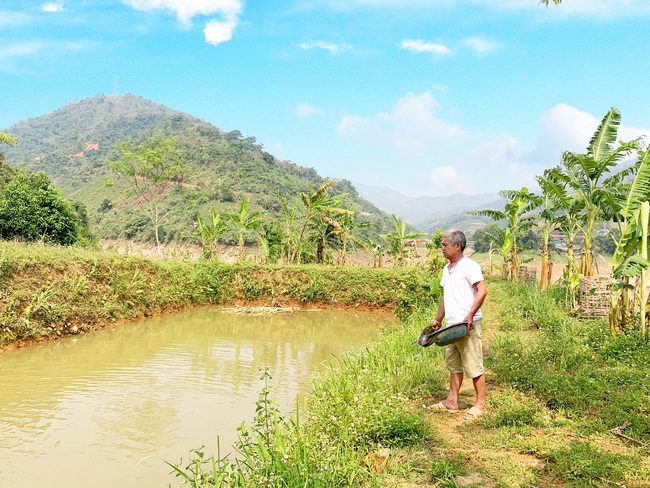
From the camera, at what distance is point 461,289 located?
403 centimetres

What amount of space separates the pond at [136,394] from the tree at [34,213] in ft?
47.0

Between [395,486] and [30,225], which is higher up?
[30,225]

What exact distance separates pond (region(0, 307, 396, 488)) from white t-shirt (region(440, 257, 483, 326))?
1.70 m

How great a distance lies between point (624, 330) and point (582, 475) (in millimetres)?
4266

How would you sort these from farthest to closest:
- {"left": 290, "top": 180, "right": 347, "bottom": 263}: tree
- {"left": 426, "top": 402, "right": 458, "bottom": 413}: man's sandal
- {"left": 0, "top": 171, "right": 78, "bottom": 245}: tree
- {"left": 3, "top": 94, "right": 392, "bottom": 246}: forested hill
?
1. {"left": 3, "top": 94, "right": 392, "bottom": 246}: forested hill
2. {"left": 0, "top": 171, "right": 78, "bottom": 245}: tree
3. {"left": 290, "top": 180, "right": 347, "bottom": 263}: tree
4. {"left": 426, "top": 402, "right": 458, "bottom": 413}: man's sandal

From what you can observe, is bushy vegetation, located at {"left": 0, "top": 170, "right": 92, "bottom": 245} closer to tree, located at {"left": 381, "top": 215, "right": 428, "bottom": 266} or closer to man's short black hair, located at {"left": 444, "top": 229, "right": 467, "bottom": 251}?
tree, located at {"left": 381, "top": 215, "right": 428, "bottom": 266}

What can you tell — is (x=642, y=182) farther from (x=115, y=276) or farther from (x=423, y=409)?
(x=115, y=276)

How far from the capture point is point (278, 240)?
20.5 meters

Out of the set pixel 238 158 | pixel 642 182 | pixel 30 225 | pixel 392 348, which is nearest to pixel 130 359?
pixel 392 348

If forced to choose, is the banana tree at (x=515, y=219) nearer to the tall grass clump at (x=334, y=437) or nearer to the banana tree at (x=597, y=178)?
the banana tree at (x=597, y=178)

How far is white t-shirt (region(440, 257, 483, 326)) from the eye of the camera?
3.98 metres

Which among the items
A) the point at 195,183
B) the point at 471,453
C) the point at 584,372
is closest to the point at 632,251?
the point at 584,372

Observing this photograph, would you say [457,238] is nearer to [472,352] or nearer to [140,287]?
[472,352]

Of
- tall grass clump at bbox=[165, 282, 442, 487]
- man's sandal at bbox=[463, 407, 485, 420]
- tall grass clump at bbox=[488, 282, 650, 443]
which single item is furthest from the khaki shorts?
tall grass clump at bbox=[488, 282, 650, 443]
